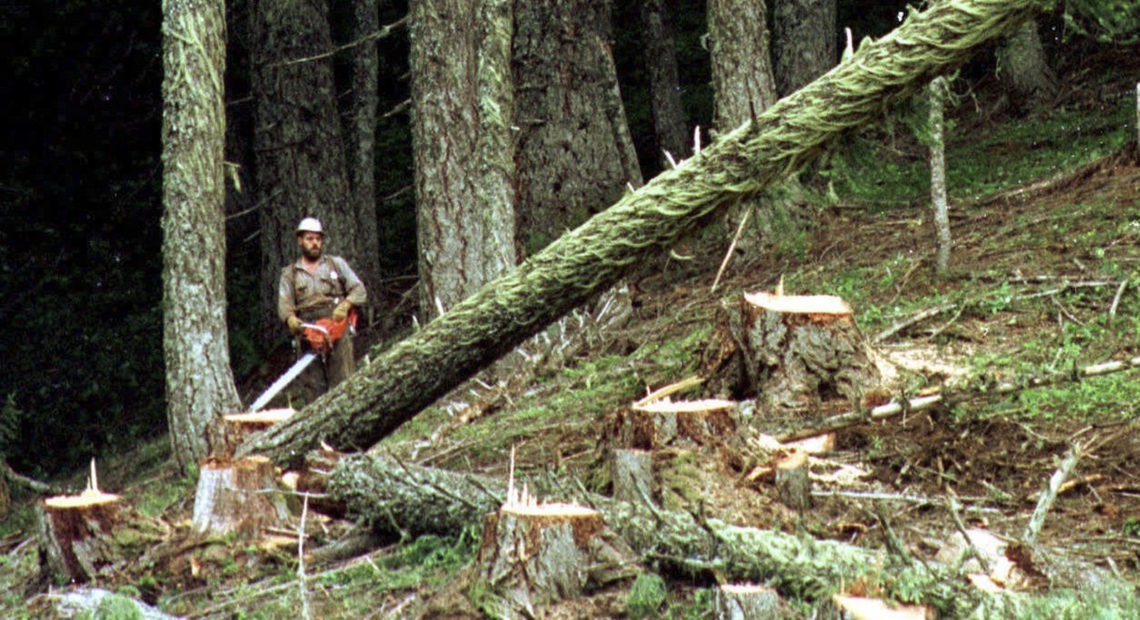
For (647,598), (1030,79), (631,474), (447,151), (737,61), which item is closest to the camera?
(647,598)

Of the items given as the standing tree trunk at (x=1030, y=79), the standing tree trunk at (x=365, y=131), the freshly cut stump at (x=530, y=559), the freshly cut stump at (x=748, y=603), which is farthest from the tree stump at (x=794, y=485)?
the standing tree trunk at (x=365, y=131)

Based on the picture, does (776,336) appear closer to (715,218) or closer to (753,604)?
(715,218)

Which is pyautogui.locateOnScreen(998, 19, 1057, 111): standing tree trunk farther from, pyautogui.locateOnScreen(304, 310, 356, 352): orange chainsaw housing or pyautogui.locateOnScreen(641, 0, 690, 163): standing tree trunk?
pyautogui.locateOnScreen(304, 310, 356, 352): orange chainsaw housing

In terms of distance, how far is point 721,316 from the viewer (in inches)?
337

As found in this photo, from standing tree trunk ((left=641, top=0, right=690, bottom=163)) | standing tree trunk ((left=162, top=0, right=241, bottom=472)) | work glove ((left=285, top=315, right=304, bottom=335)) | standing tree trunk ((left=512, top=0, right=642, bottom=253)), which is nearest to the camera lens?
standing tree trunk ((left=162, top=0, right=241, bottom=472))

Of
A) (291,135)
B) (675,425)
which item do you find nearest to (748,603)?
(675,425)

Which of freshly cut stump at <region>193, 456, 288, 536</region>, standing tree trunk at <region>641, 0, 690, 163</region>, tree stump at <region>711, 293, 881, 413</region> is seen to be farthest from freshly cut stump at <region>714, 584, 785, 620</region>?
standing tree trunk at <region>641, 0, 690, 163</region>

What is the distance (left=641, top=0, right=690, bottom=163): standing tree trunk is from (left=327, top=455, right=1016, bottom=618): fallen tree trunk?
12.1 meters

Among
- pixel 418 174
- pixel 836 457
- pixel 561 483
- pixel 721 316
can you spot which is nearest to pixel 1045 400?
pixel 836 457

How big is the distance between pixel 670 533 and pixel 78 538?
3.34 m

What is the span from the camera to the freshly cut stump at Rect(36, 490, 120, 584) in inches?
287

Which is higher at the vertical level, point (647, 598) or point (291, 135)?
point (291, 135)

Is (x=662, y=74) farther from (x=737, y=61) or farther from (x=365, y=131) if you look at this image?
(x=737, y=61)

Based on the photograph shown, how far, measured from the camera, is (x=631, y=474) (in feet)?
21.6
